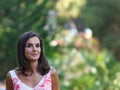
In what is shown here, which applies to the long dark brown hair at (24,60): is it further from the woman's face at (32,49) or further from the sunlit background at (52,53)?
the sunlit background at (52,53)

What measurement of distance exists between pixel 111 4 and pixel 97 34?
230 centimetres

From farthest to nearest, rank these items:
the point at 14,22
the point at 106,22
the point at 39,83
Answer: the point at 106,22, the point at 14,22, the point at 39,83

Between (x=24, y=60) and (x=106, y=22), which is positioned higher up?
(x=106, y=22)

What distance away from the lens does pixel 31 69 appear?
14.7ft

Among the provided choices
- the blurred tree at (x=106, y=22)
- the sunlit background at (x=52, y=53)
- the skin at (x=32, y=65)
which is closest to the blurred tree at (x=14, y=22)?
the sunlit background at (x=52, y=53)

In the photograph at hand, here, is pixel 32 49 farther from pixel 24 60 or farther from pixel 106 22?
pixel 106 22

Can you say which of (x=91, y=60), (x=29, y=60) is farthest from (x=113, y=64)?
(x=29, y=60)

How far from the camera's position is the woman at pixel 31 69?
447 cm

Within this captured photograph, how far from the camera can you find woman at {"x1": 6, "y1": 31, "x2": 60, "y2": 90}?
4.47 m

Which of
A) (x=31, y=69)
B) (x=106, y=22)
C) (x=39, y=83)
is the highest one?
(x=106, y=22)

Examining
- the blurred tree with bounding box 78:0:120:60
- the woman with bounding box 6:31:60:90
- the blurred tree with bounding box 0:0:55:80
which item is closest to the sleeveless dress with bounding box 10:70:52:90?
the woman with bounding box 6:31:60:90

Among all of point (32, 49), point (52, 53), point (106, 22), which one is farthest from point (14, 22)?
point (106, 22)

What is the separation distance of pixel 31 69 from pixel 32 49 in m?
0.15

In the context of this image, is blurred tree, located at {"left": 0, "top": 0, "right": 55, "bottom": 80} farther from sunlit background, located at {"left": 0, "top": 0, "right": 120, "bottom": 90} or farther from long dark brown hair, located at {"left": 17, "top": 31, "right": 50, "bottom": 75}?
long dark brown hair, located at {"left": 17, "top": 31, "right": 50, "bottom": 75}
